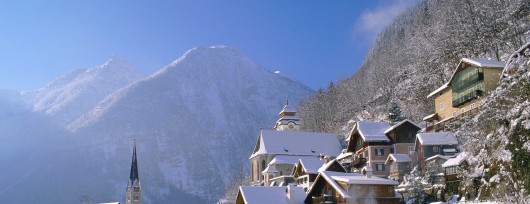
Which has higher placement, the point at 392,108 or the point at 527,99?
the point at 392,108

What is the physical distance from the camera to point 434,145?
55.2m

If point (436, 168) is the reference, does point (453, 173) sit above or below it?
below

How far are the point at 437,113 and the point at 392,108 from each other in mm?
9387

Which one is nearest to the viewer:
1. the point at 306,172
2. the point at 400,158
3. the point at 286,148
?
the point at 400,158

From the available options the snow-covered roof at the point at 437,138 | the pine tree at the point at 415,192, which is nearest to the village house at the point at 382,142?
the snow-covered roof at the point at 437,138

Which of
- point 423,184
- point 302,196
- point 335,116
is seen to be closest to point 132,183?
Result: point 335,116

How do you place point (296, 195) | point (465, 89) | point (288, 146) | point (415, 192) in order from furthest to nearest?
point (288, 146) → point (465, 89) → point (296, 195) → point (415, 192)

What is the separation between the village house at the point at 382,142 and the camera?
62.6 m

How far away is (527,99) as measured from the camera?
93.3ft

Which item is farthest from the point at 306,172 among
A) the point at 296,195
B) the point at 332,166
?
the point at 296,195

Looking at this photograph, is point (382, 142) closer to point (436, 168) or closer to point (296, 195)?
point (436, 168)

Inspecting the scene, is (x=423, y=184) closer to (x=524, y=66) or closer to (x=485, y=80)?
(x=485, y=80)

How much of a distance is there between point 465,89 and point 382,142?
12.2m

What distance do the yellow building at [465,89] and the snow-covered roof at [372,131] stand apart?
5159 millimetres
